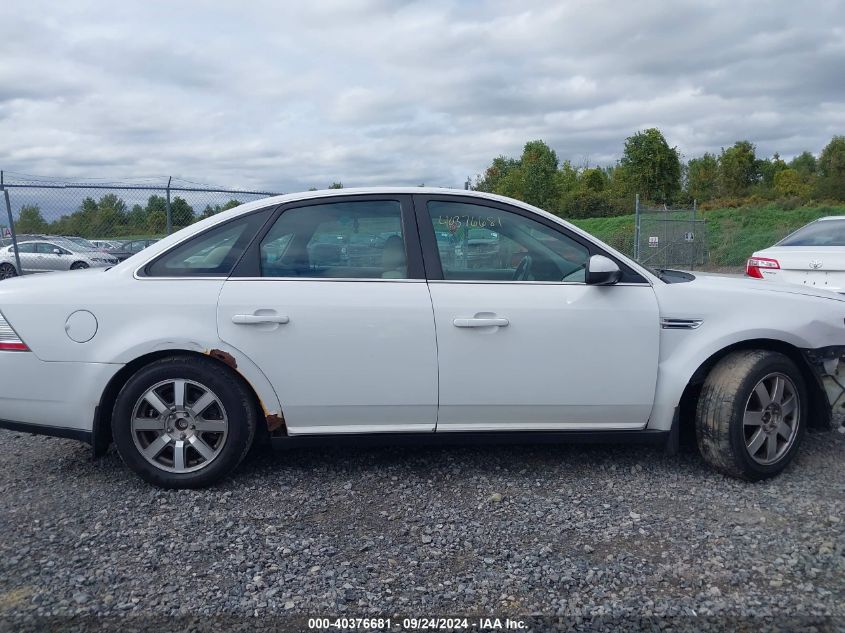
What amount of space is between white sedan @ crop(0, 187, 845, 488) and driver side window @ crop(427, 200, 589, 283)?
1 centimetres

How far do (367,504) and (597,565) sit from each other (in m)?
1.22

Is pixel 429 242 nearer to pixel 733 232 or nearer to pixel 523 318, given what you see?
pixel 523 318

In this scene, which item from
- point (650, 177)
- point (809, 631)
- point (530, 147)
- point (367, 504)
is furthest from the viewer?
point (530, 147)

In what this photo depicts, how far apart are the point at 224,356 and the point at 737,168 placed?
203 ft

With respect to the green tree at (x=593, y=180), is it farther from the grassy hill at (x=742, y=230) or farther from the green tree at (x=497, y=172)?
the grassy hill at (x=742, y=230)

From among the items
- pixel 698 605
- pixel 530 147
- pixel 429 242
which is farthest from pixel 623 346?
pixel 530 147

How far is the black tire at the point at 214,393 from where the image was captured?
359 centimetres

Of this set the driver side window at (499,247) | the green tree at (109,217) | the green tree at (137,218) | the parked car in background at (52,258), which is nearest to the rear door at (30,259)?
the parked car in background at (52,258)

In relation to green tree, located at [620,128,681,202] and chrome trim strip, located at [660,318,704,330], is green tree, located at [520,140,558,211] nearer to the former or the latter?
green tree, located at [620,128,681,202]

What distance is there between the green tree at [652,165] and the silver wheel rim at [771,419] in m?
48.7

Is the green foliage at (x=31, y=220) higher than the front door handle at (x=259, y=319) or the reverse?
higher

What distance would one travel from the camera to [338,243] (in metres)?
3.81

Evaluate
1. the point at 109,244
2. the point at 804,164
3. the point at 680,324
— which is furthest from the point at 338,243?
the point at 804,164

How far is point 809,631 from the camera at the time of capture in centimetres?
247
